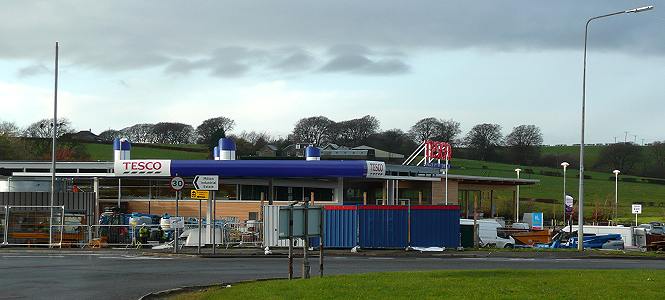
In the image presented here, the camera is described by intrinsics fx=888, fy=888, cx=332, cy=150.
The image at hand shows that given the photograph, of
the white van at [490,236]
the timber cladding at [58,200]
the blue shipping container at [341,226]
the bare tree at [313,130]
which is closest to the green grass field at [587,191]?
the bare tree at [313,130]

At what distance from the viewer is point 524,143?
412 feet

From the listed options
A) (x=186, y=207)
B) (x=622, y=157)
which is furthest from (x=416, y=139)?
(x=186, y=207)

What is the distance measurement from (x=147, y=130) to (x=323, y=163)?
3789 inches

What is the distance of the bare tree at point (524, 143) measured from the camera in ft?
399

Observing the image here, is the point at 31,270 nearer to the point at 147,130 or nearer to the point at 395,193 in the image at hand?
the point at 395,193

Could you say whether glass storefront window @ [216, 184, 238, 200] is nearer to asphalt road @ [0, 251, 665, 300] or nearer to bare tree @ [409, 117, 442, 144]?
asphalt road @ [0, 251, 665, 300]

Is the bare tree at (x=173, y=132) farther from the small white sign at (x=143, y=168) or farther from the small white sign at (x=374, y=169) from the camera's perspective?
the small white sign at (x=374, y=169)

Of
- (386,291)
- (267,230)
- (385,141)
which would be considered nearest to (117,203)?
(267,230)

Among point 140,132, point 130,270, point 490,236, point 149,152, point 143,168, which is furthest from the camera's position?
point 140,132

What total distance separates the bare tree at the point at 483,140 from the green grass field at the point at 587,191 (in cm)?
1105

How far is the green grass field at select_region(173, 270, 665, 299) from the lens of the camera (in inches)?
566

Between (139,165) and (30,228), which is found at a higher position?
(139,165)

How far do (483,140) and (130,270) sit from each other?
10563cm

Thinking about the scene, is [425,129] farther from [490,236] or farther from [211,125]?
[490,236]
